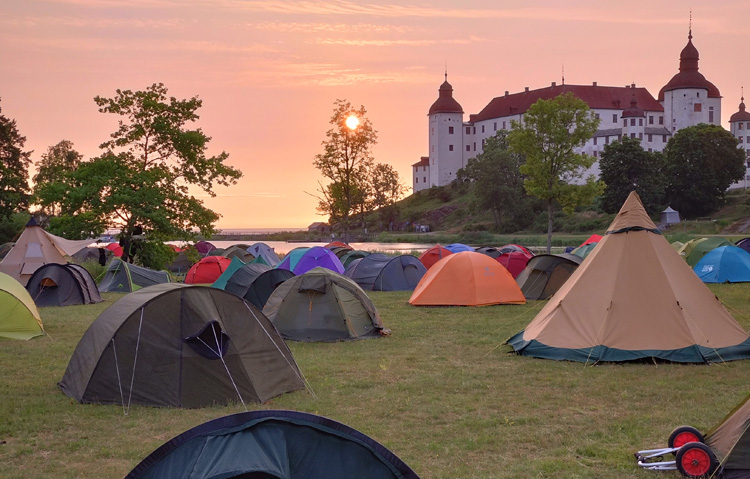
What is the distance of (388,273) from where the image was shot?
2675 centimetres

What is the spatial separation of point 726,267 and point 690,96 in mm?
86195

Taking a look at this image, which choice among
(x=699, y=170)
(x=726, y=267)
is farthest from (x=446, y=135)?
(x=726, y=267)

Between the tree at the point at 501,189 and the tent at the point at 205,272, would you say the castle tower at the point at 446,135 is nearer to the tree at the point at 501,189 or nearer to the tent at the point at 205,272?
the tree at the point at 501,189

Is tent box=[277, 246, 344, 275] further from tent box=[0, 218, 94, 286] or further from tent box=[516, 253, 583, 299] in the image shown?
tent box=[0, 218, 94, 286]

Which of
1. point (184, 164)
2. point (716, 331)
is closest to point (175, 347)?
point (716, 331)

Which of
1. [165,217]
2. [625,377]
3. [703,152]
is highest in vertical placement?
[703,152]

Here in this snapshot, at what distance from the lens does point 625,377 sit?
1093cm

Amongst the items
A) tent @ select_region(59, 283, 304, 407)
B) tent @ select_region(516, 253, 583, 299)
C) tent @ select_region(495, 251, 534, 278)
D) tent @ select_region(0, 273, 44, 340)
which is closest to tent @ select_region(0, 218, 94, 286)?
tent @ select_region(0, 273, 44, 340)

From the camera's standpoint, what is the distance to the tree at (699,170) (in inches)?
3248

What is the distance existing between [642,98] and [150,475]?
384 feet

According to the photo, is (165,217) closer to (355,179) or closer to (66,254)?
(66,254)

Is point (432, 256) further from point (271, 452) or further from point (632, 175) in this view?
point (632, 175)

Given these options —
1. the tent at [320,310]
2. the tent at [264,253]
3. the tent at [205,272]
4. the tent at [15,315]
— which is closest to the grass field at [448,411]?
the tent at [320,310]

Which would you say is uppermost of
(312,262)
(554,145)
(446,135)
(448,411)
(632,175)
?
(446,135)
